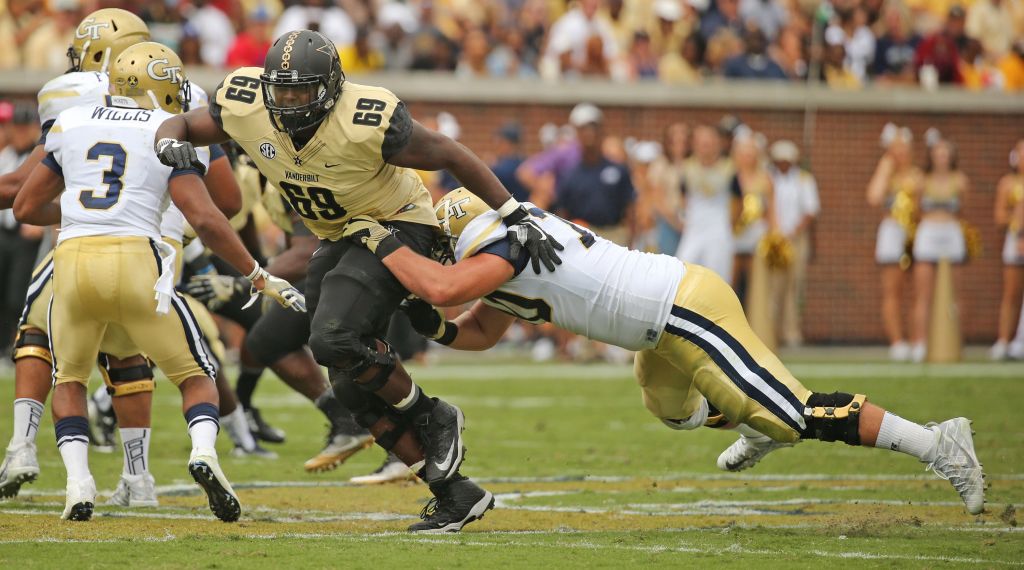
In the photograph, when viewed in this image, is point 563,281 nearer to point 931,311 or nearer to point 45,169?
point 45,169

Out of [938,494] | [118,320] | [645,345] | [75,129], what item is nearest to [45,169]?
[75,129]

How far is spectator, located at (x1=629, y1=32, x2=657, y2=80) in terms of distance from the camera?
1773 cm

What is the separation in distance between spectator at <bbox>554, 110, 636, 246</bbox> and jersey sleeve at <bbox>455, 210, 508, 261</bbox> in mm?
7864

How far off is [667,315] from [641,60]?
12583 millimetres

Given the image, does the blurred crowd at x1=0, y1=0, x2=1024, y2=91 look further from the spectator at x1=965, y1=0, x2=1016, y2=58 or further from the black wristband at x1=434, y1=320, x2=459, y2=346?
the black wristband at x1=434, y1=320, x2=459, y2=346

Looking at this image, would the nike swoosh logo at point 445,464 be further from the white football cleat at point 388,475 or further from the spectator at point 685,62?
the spectator at point 685,62

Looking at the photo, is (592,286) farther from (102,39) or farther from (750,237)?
(750,237)

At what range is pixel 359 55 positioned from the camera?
16453 millimetres

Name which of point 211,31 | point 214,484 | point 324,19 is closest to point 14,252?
point 211,31

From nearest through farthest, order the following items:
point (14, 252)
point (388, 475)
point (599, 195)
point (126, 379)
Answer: point (126, 379) < point (388, 475) < point (14, 252) < point (599, 195)

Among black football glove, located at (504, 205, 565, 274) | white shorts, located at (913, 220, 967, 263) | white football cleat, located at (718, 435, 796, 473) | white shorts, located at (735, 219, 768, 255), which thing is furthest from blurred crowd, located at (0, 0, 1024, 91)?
black football glove, located at (504, 205, 565, 274)

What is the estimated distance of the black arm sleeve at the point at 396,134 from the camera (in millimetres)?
5465

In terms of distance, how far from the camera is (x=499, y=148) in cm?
1706

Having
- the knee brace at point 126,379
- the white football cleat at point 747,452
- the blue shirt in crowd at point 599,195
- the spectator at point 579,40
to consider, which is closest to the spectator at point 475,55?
the spectator at point 579,40
